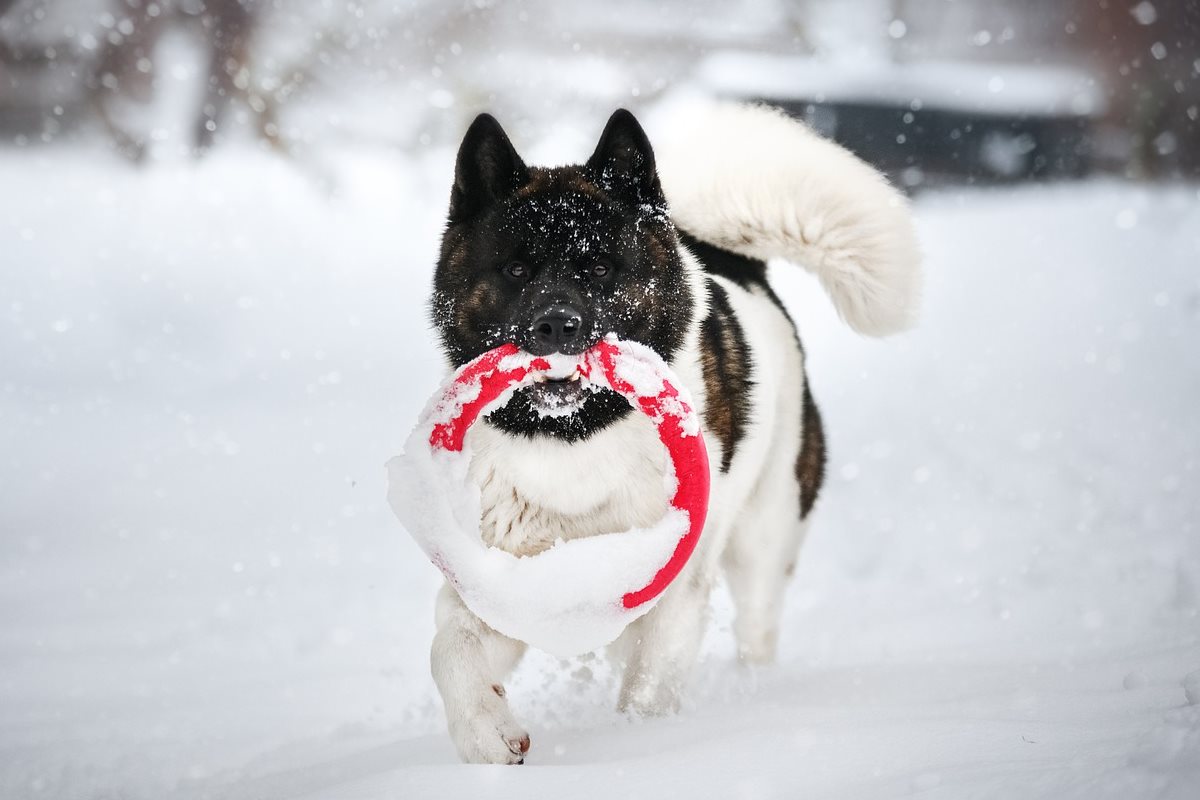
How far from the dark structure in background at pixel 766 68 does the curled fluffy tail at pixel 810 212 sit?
6618 mm

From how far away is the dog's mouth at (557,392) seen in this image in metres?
2.13

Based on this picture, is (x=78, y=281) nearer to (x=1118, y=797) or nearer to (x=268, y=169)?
(x=268, y=169)

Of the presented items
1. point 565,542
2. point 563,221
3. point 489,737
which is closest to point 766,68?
point 563,221

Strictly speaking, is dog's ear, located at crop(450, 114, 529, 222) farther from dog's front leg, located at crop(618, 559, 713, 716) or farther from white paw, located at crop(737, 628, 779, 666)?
white paw, located at crop(737, 628, 779, 666)

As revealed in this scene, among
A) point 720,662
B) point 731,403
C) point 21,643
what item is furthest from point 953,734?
point 21,643

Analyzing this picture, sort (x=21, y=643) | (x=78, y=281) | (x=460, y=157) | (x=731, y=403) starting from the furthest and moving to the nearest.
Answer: (x=78, y=281), (x=21, y=643), (x=731, y=403), (x=460, y=157)

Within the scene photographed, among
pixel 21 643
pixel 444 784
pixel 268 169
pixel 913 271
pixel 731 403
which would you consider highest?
pixel 268 169

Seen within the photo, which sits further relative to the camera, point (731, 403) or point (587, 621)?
point (731, 403)

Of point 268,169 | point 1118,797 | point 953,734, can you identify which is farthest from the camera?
point 268,169

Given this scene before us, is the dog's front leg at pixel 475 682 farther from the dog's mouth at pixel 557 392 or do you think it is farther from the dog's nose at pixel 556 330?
the dog's nose at pixel 556 330

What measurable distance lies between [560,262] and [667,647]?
96cm

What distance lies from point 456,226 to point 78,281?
7117 millimetres

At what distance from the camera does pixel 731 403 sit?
2.51m

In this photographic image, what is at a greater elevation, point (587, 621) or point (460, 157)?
point (460, 157)
